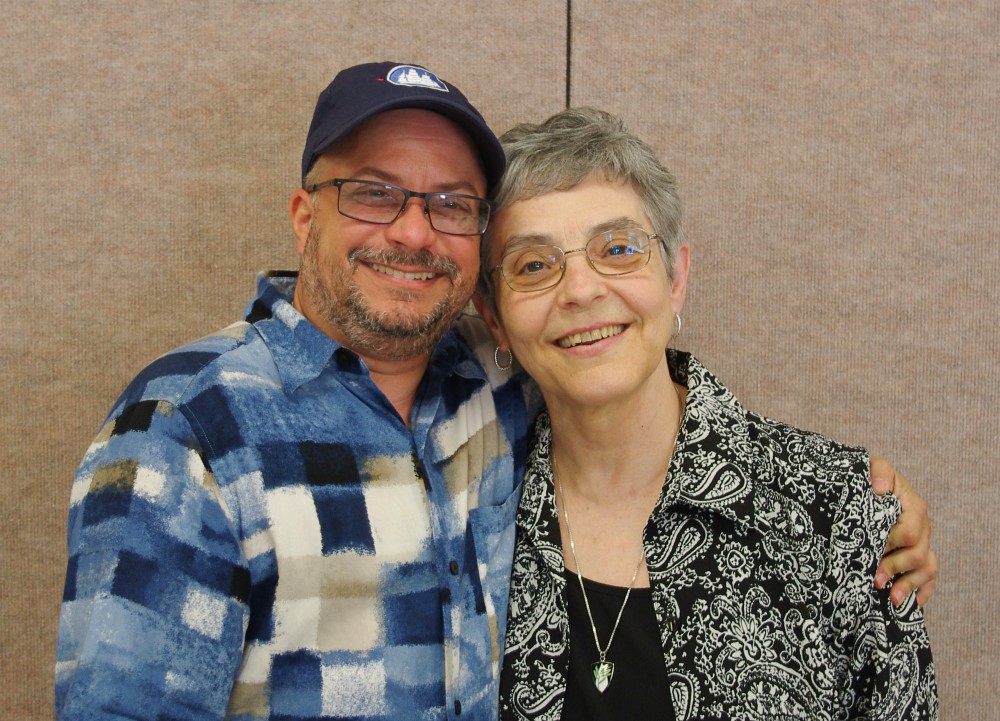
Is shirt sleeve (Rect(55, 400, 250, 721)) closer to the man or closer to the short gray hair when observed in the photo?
the man

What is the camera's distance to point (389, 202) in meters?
1.59

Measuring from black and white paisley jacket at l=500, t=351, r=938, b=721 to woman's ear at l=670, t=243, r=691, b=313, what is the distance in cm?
25

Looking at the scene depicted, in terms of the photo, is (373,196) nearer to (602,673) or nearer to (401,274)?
(401,274)

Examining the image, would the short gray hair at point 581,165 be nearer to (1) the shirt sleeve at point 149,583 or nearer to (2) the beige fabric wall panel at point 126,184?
(2) the beige fabric wall panel at point 126,184

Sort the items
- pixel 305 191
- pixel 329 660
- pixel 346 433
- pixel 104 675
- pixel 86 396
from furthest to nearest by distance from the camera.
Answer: pixel 86 396, pixel 305 191, pixel 346 433, pixel 329 660, pixel 104 675

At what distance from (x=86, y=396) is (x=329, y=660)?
1115mm

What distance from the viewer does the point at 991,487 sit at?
2268 mm

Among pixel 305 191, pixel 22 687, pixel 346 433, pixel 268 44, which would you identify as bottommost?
Answer: pixel 22 687

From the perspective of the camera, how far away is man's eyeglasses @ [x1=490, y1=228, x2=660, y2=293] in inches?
Result: 62.2

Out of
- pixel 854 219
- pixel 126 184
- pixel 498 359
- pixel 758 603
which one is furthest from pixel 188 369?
pixel 854 219

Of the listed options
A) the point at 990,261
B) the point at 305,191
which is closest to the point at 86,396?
the point at 305,191

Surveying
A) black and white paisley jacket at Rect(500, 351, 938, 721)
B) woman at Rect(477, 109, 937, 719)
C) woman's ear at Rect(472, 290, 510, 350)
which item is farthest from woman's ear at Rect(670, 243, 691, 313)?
woman's ear at Rect(472, 290, 510, 350)

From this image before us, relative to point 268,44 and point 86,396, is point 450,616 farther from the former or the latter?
point 268,44

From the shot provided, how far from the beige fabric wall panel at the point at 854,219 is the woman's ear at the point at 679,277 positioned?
0.50 meters
